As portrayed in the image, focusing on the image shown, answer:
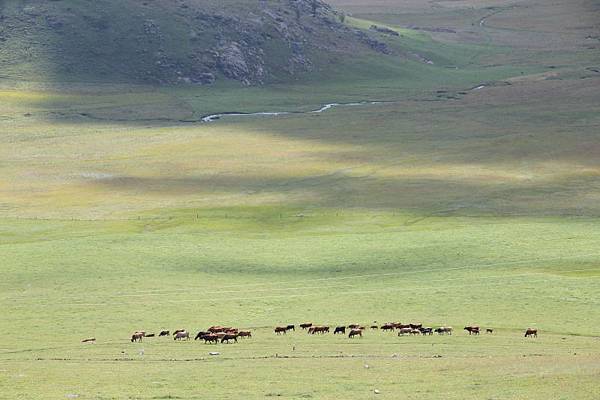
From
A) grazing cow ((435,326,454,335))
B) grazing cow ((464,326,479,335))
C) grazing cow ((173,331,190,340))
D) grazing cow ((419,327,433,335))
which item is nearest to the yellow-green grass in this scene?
grazing cow ((435,326,454,335))

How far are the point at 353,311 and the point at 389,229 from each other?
2867cm

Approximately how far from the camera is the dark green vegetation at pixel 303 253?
41.9m

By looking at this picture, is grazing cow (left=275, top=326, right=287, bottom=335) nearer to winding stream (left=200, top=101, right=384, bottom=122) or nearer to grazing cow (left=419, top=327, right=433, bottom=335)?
grazing cow (left=419, top=327, right=433, bottom=335)

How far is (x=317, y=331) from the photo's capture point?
5244 centimetres

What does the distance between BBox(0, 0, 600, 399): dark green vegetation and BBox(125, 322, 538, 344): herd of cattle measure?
0.74 meters

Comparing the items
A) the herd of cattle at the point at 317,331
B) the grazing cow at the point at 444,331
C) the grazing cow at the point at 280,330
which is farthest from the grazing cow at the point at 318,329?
the grazing cow at the point at 444,331

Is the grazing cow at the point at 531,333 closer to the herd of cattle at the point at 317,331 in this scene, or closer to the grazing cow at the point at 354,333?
the herd of cattle at the point at 317,331

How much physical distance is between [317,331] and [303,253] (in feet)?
74.7

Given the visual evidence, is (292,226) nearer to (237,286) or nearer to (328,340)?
(237,286)

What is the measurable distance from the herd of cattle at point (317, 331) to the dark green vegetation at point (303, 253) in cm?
74

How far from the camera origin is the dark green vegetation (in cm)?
4191

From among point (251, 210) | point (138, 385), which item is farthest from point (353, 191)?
point (138, 385)

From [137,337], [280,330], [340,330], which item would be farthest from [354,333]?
[137,337]

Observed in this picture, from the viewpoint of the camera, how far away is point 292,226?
8975 centimetres
